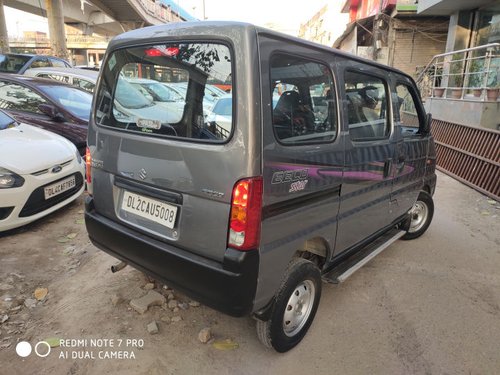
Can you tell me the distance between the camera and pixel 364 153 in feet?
9.34

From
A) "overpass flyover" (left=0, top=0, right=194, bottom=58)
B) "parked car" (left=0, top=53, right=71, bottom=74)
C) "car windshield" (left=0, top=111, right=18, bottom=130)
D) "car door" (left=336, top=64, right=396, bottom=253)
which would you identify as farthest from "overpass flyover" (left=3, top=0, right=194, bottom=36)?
"car door" (left=336, top=64, right=396, bottom=253)

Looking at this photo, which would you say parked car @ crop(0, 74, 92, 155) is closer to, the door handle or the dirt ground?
the dirt ground

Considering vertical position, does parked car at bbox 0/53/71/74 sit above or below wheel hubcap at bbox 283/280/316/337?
above

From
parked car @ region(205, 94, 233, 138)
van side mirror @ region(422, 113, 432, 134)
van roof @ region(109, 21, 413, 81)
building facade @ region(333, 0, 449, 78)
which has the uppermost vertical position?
building facade @ region(333, 0, 449, 78)

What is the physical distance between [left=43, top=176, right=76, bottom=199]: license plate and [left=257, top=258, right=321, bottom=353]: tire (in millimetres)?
2927

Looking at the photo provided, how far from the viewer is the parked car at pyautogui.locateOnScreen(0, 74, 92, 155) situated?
5.76m

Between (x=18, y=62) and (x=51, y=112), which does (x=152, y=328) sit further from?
(x=18, y=62)

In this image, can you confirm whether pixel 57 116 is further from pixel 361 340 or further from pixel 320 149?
pixel 361 340

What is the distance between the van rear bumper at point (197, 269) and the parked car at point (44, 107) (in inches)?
152

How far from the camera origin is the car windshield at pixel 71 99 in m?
6.11

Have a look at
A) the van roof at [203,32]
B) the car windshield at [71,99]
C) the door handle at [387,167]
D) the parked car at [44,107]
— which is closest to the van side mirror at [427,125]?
the door handle at [387,167]

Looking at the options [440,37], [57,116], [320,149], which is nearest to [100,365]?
[320,149]

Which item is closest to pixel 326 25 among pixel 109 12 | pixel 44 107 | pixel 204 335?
pixel 109 12

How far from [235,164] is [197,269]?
64 cm
